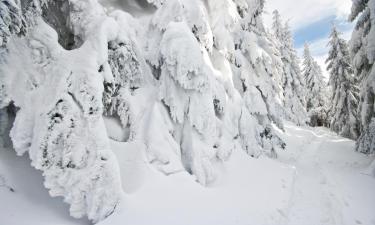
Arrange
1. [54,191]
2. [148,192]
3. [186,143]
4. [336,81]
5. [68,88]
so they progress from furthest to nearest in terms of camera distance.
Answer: [336,81] → [186,143] → [148,192] → [68,88] → [54,191]

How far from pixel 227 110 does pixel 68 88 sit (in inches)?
262

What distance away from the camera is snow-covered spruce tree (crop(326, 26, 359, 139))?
26688 millimetres

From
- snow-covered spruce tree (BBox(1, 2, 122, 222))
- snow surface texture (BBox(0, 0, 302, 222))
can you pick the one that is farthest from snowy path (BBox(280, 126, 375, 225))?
snow-covered spruce tree (BBox(1, 2, 122, 222))

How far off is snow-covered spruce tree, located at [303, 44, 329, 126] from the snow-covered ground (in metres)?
33.5

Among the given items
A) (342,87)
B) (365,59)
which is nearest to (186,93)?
(365,59)

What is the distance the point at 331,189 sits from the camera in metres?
11.0

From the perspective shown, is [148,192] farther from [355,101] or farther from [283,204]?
[355,101]

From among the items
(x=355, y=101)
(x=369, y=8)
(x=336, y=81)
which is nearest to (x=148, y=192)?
(x=369, y=8)

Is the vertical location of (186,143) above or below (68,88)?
below

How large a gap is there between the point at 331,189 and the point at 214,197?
4758 mm

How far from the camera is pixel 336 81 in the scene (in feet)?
94.7

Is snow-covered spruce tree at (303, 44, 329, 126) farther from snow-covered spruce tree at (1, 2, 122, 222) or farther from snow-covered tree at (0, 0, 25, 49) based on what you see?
snow-covered tree at (0, 0, 25, 49)

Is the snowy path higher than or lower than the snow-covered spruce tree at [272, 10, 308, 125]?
lower

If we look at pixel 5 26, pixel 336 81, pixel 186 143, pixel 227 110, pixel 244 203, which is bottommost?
pixel 244 203
